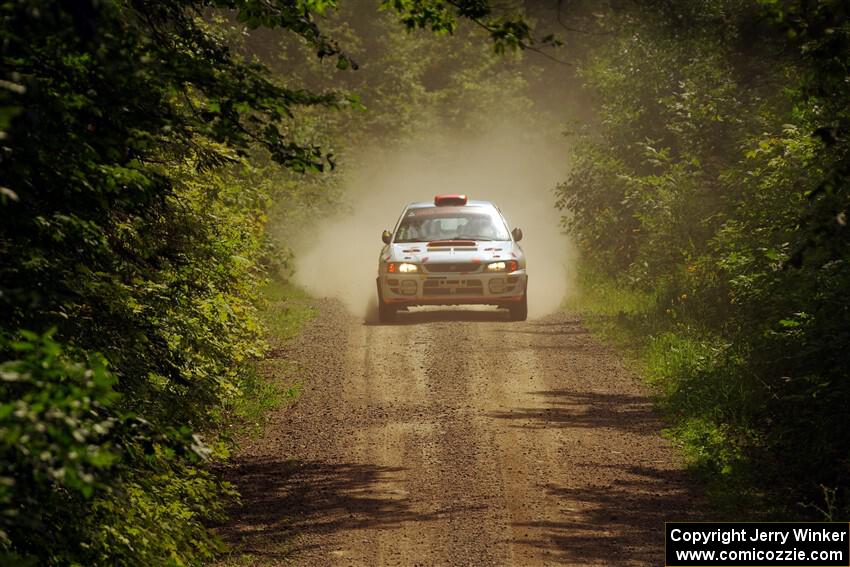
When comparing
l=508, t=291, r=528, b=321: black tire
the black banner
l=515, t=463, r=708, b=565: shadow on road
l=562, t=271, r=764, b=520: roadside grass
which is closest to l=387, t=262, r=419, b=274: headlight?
l=508, t=291, r=528, b=321: black tire

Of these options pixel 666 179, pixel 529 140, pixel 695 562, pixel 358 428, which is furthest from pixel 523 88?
pixel 695 562

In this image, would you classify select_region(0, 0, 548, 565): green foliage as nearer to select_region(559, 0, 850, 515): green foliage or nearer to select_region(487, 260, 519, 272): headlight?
select_region(559, 0, 850, 515): green foliage

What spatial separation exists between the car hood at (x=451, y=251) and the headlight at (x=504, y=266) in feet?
0.27

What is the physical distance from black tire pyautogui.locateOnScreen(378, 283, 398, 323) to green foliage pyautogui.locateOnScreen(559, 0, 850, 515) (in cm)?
377

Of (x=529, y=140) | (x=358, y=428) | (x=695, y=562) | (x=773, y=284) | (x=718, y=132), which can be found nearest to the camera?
(x=695, y=562)

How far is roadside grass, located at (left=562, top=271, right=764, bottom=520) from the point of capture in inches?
380

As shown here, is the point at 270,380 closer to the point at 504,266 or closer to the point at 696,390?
the point at 504,266

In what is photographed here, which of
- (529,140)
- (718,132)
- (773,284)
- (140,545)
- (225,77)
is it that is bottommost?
(140,545)

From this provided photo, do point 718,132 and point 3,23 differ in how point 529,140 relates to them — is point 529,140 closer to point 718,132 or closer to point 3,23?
point 718,132

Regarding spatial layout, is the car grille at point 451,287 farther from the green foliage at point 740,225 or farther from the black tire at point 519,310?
the green foliage at point 740,225

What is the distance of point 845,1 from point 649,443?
6331 millimetres

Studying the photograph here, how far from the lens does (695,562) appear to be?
305 inches

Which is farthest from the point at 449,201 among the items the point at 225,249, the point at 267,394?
the point at 225,249

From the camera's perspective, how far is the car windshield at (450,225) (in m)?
20.0
